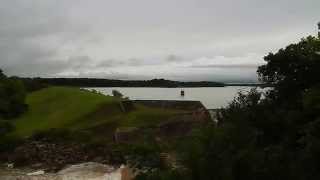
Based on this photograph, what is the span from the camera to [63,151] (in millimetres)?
34812

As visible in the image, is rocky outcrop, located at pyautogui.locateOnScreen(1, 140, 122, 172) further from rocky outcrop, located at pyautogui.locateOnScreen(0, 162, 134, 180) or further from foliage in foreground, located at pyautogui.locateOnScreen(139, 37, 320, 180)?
foliage in foreground, located at pyautogui.locateOnScreen(139, 37, 320, 180)

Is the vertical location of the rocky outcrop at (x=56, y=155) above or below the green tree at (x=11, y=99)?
below

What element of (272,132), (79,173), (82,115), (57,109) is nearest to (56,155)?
(79,173)

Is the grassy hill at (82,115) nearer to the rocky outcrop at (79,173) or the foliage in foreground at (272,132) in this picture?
the rocky outcrop at (79,173)

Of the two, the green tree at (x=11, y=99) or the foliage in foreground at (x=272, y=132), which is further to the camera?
the green tree at (x=11, y=99)

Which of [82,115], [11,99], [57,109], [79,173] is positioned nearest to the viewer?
[79,173]

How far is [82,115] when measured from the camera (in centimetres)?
4500

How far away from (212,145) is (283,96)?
11.5 meters

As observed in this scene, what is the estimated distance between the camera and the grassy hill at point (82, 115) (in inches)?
1618

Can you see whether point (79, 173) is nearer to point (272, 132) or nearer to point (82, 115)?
point (272, 132)

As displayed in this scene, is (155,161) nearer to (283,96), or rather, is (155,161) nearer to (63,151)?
(283,96)

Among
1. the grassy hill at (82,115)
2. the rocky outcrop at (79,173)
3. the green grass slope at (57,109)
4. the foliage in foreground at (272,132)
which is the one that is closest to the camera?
the foliage in foreground at (272,132)

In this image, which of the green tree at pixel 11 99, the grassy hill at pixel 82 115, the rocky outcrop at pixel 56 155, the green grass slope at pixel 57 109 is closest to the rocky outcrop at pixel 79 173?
the rocky outcrop at pixel 56 155

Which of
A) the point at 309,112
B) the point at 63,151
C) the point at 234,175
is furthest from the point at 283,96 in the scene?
the point at 63,151
